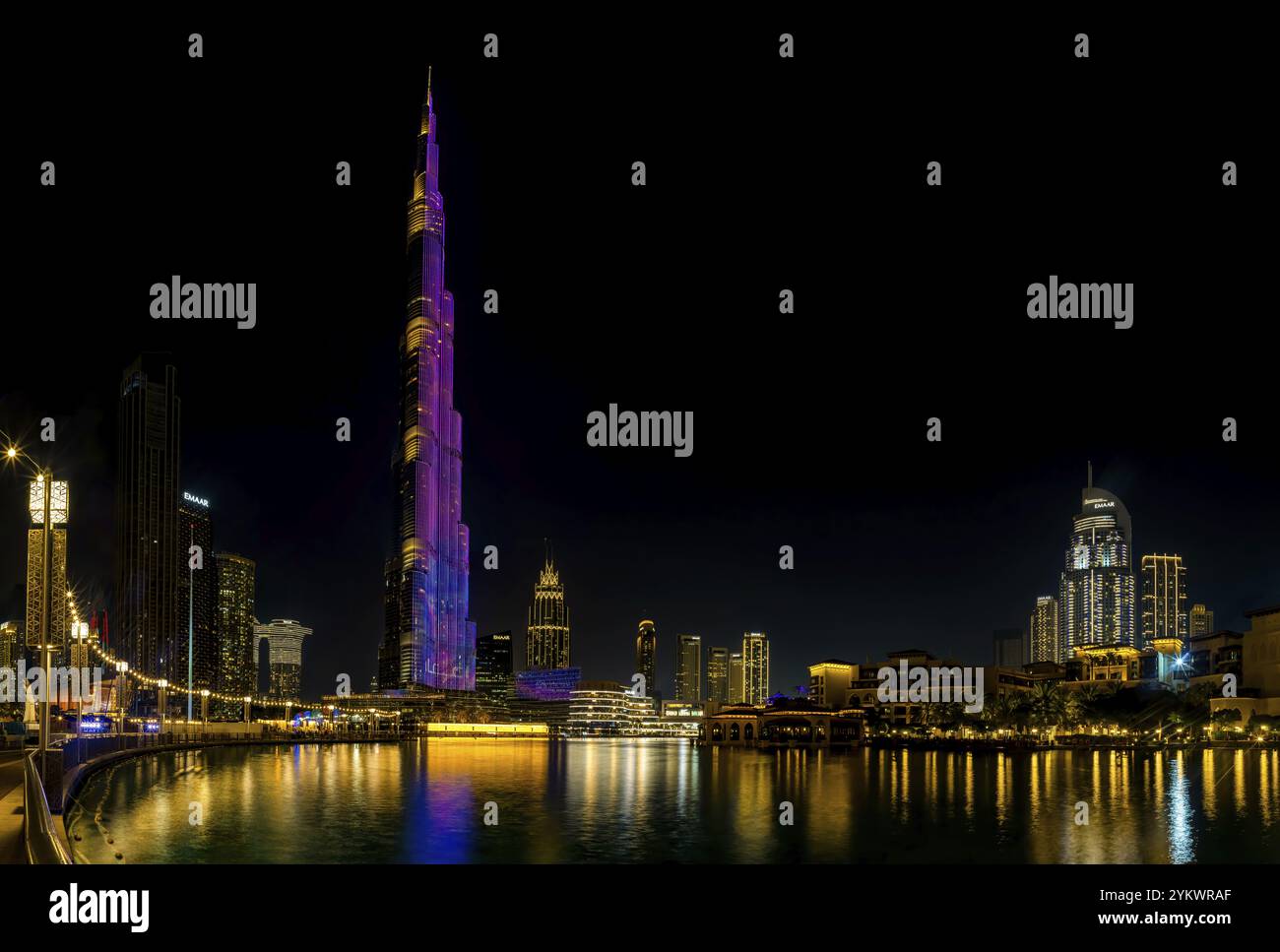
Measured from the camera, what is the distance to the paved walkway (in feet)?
67.4

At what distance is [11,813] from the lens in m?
26.3

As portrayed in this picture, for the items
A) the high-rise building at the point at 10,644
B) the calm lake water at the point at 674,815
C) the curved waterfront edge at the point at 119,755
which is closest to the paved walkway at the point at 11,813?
the curved waterfront edge at the point at 119,755

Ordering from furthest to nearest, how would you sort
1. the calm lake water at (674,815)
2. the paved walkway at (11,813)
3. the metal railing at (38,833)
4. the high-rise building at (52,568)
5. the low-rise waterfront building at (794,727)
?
the low-rise waterfront building at (794,727) < the calm lake water at (674,815) < the high-rise building at (52,568) < the paved walkway at (11,813) < the metal railing at (38,833)

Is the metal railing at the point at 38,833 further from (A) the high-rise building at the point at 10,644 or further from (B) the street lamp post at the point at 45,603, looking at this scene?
(A) the high-rise building at the point at 10,644

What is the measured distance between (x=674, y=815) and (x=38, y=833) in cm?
3965

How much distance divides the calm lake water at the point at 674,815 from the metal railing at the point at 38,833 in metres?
7.39

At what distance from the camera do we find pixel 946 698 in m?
175

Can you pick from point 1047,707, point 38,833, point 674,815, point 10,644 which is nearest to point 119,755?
point 674,815

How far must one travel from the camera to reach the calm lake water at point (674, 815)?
41.1m

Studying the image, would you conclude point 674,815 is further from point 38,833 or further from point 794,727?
point 794,727

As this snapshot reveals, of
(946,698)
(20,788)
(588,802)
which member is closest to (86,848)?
(20,788)

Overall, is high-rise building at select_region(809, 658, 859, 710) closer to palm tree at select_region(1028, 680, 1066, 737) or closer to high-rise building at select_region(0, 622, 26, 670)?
palm tree at select_region(1028, 680, 1066, 737)

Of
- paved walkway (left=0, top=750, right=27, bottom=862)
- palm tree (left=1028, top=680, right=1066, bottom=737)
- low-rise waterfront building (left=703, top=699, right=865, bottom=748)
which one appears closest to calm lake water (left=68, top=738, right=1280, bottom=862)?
paved walkway (left=0, top=750, right=27, bottom=862)

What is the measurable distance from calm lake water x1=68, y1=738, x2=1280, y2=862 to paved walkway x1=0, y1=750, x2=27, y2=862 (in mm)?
2617
